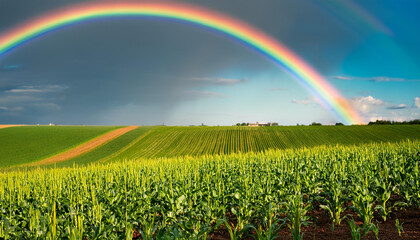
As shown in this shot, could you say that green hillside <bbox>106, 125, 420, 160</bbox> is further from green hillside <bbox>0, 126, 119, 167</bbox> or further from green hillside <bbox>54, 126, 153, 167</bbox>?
green hillside <bbox>0, 126, 119, 167</bbox>

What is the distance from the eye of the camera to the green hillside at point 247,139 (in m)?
58.9

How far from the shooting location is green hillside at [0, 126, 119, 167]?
201 feet

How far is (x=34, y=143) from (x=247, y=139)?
54.6 meters

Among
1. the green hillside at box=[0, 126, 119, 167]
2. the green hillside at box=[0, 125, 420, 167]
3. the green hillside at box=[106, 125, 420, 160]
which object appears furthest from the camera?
the green hillside at box=[0, 126, 119, 167]

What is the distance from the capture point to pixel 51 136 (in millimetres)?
82250

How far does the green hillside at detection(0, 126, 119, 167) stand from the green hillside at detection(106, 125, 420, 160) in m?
18.3

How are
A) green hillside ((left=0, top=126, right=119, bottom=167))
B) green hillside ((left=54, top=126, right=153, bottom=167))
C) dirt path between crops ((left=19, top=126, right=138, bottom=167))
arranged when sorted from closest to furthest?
green hillside ((left=54, top=126, right=153, bottom=167))
dirt path between crops ((left=19, top=126, right=138, bottom=167))
green hillside ((left=0, top=126, right=119, bottom=167))

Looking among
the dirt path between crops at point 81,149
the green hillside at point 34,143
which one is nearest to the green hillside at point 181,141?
the green hillside at point 34,143

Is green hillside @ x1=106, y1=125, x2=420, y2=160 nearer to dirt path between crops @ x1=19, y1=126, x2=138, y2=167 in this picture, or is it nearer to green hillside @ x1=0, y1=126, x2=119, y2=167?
dirt path between crops @ x1=19, y1=126, x2=138, y2=167

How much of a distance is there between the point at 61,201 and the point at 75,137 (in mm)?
77858

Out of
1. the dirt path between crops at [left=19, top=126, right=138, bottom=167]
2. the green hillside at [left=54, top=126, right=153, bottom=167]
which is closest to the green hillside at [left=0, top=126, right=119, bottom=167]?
the dirt path between crops at [left=19, top=126, right=138, bottom=167]

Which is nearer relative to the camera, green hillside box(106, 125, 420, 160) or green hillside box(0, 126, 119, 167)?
green hillside box(106, 125, 420, 160)

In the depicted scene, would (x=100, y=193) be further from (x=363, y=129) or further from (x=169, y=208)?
(x=363, y=129)

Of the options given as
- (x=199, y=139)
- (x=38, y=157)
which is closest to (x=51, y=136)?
(x=38, y=157)
